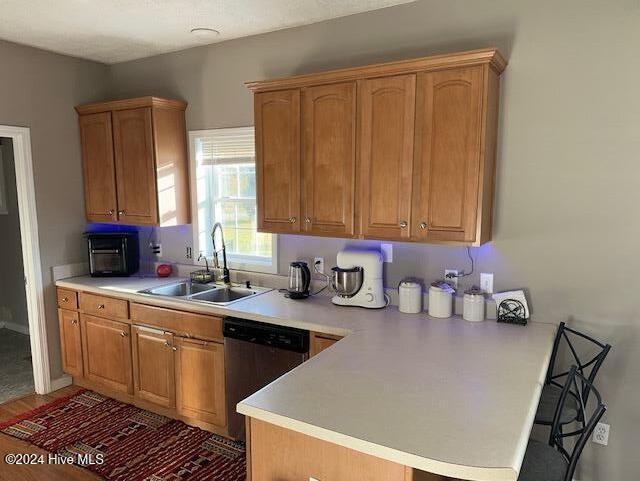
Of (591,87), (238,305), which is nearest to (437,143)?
(591,87)

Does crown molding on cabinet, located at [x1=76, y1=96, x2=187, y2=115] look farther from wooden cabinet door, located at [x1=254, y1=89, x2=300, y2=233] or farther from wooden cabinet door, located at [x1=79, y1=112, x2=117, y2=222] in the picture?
wooden cabinet door, located at [x1=254, y1=89, x2=300, y2=233]

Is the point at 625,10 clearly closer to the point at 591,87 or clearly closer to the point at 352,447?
the point at 591,87

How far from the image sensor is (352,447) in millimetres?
1345

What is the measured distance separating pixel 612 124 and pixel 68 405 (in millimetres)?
3950

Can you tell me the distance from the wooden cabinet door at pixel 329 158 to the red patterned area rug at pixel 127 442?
1.50 meters

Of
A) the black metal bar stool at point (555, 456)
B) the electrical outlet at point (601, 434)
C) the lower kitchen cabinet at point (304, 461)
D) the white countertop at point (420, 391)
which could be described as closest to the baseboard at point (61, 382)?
the white countertop at point (420, 391)

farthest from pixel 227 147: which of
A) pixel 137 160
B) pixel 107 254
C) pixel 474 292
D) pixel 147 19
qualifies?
pixel 474 292

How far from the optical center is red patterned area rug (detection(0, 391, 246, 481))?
2.62 metres

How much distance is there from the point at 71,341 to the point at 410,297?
2.72 metres

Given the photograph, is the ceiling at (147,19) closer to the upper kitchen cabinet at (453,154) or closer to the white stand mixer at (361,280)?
the upper kitchen cabinet at (453,154)

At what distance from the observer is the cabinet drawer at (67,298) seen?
3.53m

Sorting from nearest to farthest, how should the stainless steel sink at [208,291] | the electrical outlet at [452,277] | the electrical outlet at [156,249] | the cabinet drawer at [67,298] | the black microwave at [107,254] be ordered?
the electrical outlet at [452,277]
the stainless steel sink at [208,291]
the cabinet drawer at [67,298]
the black microwave at [107,254]
the electrical outlet at [156,249]

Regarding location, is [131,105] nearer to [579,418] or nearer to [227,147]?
[227,147]

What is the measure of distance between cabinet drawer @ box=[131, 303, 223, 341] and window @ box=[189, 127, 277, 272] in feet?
2.19
